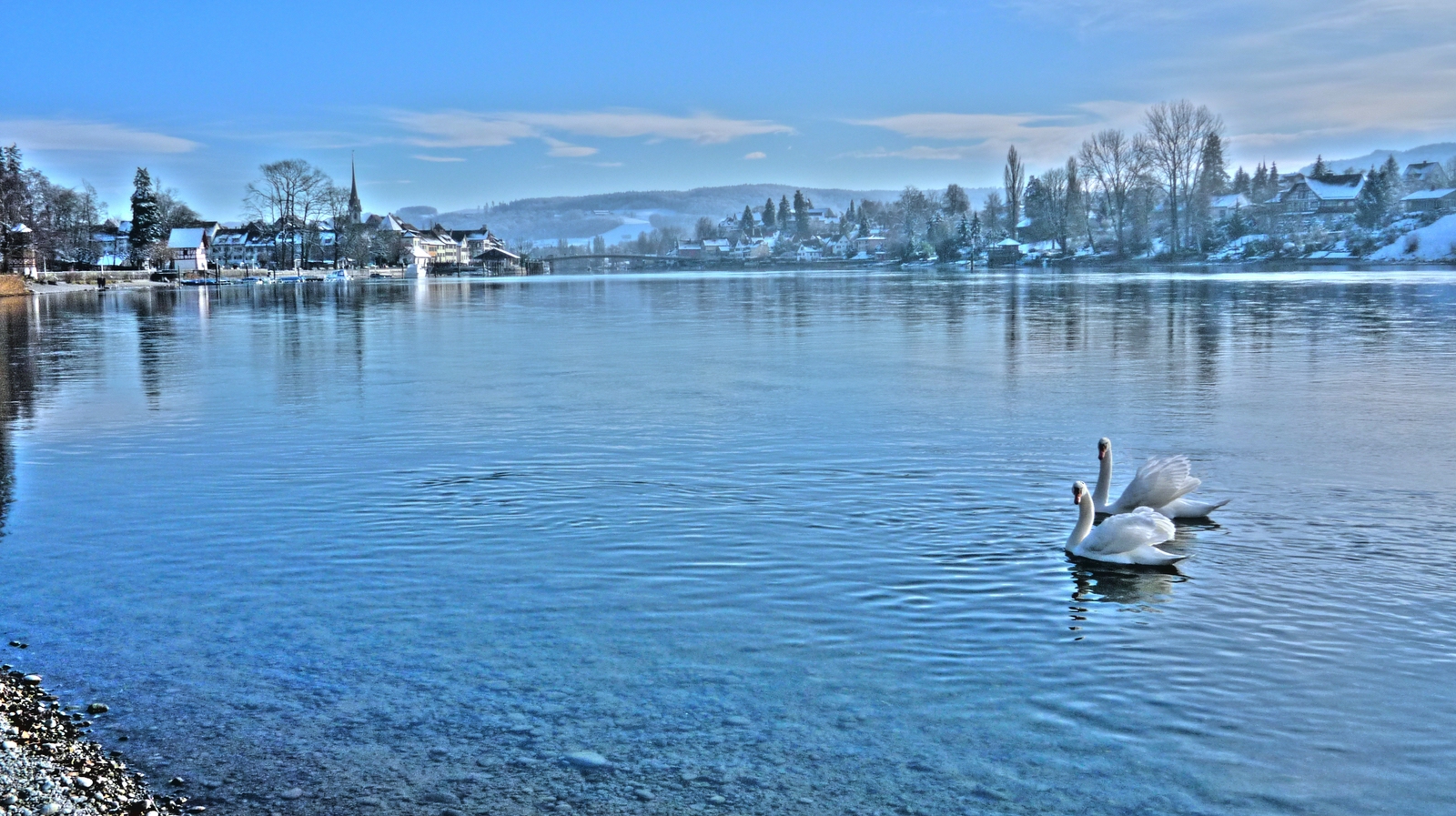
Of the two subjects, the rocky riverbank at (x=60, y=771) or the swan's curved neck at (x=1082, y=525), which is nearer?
the rocky riverbank at (x=60, y=771)

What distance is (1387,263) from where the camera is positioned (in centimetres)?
10175

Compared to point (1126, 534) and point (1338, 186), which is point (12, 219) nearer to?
point (1126, 534)

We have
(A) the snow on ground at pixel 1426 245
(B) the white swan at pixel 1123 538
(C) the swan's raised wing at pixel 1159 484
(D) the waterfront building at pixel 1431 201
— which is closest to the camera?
(B) the white swan at pixel 1123 538

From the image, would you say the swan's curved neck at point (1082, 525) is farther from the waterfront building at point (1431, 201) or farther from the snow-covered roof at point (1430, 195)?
the snow-covered roof at point (1430, 195)

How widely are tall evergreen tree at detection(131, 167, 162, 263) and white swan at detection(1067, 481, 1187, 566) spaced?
142949mm

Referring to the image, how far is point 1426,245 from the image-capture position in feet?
358

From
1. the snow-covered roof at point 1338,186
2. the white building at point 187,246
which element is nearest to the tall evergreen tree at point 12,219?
the white building at point 187,246

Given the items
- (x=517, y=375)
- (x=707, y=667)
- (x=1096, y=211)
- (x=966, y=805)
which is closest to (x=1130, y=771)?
(x=966, y=805)

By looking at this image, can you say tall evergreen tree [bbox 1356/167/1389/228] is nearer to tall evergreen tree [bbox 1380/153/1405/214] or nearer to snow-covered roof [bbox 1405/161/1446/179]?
tall evergreen tree [bbox 1380/153/1405/214]

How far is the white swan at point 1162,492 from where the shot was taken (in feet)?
36.2

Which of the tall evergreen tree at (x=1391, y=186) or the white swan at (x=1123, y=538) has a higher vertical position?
the tall evergreen tree at (x=1391, y=186)

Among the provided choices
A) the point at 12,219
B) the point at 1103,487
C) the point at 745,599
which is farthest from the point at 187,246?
the point at 745,599

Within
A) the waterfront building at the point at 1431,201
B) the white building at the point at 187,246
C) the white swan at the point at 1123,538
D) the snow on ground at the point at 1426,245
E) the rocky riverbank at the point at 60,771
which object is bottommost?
the rocky riverbank at the point at 60,771

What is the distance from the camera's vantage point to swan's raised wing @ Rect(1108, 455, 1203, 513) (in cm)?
1102
